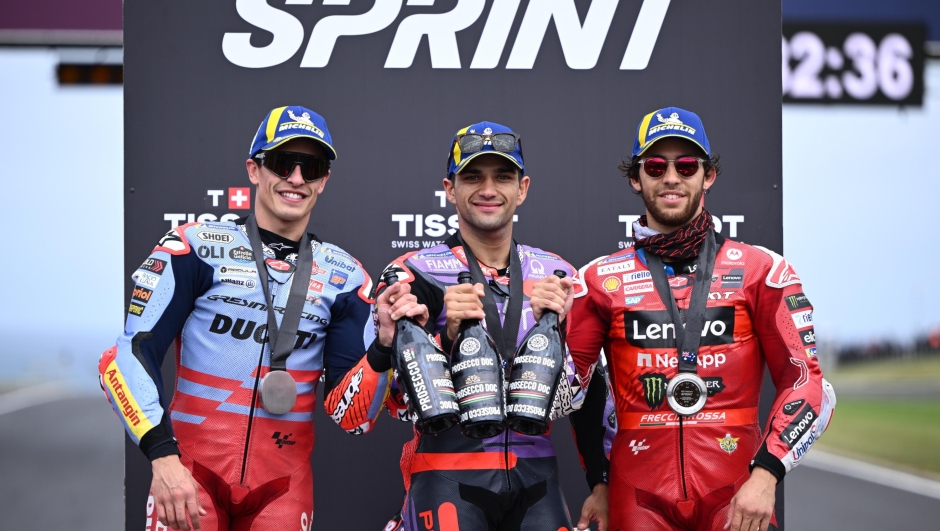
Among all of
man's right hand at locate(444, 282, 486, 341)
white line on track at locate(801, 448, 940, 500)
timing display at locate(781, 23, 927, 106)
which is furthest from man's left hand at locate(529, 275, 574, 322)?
white line on track at locate(801, 448, 940, 500)

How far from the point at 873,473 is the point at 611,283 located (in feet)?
50.4

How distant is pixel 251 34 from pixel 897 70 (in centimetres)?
559

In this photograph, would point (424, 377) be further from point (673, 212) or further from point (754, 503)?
point (673, 212)

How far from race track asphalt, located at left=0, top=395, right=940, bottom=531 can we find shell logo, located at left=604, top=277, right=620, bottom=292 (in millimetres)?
5406

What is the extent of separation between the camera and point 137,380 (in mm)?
2471

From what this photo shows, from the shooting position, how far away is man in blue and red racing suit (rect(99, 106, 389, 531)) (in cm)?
254

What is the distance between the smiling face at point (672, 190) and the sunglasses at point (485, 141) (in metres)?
0.48

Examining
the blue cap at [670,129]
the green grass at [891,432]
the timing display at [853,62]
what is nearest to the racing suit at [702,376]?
the blue cap at [670,129]

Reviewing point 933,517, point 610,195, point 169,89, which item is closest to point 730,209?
point 610,195

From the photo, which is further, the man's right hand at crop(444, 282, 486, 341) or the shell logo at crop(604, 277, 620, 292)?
the shell logo at crop(604, 277, 620, 292)

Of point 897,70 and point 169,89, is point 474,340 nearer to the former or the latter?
point 169,89

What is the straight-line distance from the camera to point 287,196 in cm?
281

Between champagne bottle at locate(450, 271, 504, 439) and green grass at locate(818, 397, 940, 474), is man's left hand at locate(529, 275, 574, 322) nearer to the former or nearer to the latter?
champagne bottle at locate(450, 271, 504, 439)

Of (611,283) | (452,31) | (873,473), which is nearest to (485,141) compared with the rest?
(611,283)
